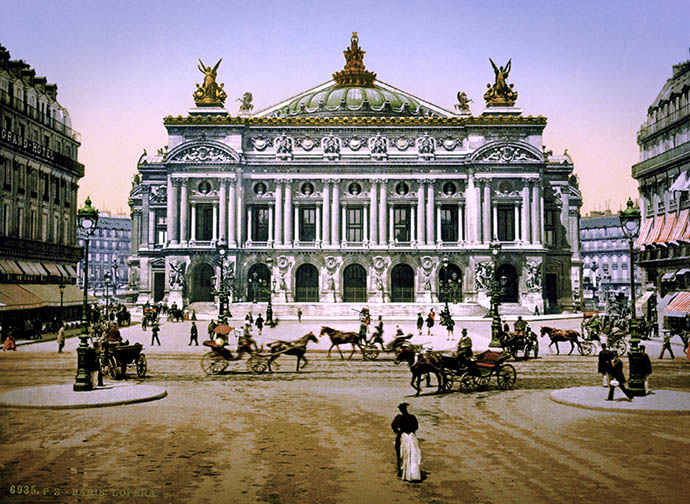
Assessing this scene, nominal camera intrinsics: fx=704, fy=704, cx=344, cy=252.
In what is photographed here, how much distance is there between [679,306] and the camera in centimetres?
4006

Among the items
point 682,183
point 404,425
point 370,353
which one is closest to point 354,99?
point 682,183

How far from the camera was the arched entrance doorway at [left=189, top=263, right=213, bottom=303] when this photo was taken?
75.1m

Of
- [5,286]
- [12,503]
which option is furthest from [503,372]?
[5,286]

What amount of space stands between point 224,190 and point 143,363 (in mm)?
51779

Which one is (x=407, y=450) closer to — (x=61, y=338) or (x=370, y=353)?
(x=370, y=353)

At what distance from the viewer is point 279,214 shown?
7575 cm

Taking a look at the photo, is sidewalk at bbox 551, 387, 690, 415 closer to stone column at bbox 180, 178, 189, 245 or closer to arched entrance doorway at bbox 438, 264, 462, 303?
arched entrance doorway at bbox 438, 264, 462, 303

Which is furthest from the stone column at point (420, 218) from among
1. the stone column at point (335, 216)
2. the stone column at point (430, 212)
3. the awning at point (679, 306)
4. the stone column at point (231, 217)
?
the awning at point (679, 306)

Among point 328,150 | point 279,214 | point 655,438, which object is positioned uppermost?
point 328,150

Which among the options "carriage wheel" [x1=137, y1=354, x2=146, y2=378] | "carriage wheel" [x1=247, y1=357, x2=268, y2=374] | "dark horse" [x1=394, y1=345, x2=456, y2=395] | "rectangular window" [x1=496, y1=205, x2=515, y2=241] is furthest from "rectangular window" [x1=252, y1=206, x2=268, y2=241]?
"dark horse" [x1=394, y1=345, x2=456, y2=395]

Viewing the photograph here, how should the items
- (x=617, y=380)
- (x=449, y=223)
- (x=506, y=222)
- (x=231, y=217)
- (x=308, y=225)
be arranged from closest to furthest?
(x=617, y=380) < (x=231, y=217) < (x=506, y=222) < (x=449, y=223) < (x=308, y=225)

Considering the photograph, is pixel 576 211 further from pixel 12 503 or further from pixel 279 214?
pixel 12 503

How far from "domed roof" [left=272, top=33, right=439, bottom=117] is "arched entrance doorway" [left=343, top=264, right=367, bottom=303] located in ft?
72.1

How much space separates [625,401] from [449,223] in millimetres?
58835
